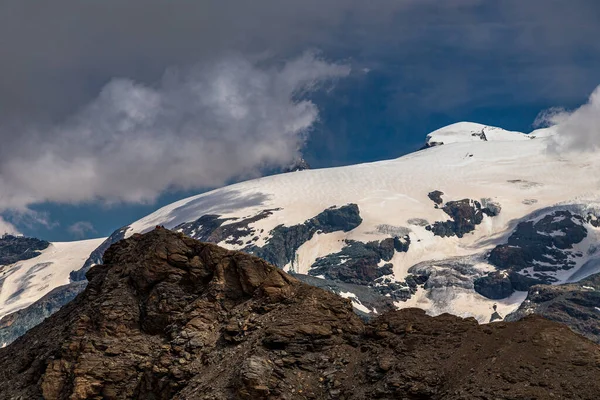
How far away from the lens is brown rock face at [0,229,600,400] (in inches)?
1861

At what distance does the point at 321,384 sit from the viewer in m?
50.1

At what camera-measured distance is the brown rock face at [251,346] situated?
47.3m

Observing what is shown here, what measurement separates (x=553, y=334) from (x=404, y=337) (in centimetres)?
983

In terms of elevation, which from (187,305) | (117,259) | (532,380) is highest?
(117,259)

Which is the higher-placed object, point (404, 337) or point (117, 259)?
point (117, 259)

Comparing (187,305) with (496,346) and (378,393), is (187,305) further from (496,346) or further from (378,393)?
(496,346)

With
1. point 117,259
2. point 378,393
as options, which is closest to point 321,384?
point 378,393

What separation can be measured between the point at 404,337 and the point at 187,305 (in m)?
17.0

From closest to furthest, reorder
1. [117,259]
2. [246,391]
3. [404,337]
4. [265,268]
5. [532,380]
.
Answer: [532,380]
[246,391]
[404,337]
[265,268]
[117,259]

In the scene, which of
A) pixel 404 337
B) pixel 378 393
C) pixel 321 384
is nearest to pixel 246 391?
pixel 321 384

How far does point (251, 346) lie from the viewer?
5297 cm

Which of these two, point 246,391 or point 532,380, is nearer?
point 532,380

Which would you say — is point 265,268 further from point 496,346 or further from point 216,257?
point 496,346

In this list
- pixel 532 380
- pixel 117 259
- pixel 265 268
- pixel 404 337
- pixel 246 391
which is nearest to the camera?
pixel 532 380
